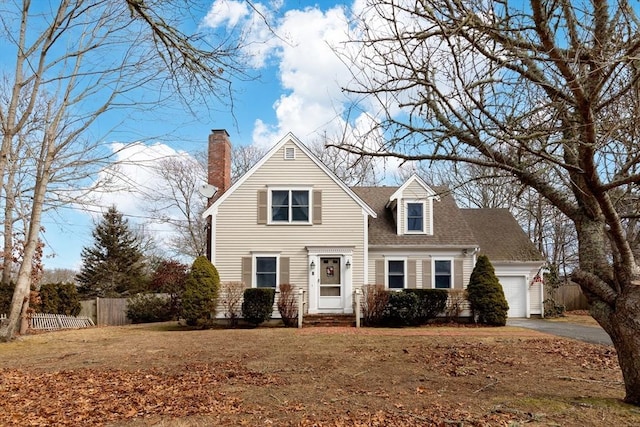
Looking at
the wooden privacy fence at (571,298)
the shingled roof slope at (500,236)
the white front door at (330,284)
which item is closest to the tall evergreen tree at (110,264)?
the white front door at (330,284)

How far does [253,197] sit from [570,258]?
21.1 meters

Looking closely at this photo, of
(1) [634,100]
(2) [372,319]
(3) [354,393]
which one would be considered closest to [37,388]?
(3) [354,393]

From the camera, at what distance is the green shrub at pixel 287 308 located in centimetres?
1616

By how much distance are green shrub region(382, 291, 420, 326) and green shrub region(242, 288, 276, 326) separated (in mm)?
3934

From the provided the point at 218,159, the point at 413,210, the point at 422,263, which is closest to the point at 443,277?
the point at 422,263

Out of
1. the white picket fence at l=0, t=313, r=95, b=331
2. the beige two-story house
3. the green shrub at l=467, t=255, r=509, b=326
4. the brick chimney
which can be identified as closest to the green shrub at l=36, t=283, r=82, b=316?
the white picket fence at l=0, t=313, r=95, b=331

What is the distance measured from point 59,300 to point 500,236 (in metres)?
19.0

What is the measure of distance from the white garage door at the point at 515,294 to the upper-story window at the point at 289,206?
9.14 m

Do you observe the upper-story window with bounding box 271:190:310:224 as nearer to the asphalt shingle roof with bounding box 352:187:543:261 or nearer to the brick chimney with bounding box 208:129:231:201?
the brick chimney with bounding box 208:129:231:201

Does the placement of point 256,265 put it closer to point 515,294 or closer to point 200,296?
point 200,296

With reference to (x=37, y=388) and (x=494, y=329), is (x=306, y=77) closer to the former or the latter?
(x=37, y=388)

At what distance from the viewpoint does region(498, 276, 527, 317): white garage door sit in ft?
66.9

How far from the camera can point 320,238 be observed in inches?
687

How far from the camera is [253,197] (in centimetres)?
1755
